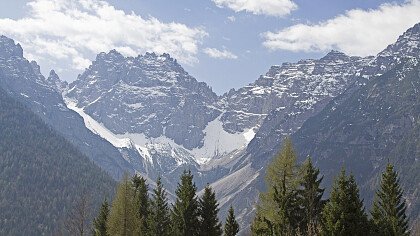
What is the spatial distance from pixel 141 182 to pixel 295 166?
2288 cm

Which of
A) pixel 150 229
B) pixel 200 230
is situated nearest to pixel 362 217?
pixel 200 230

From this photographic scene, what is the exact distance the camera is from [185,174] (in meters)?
59.1

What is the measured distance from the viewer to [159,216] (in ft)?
202

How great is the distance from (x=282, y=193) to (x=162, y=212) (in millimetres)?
17870

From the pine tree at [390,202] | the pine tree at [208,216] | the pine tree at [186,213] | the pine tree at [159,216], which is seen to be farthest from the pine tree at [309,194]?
the pine tree at [159,216]

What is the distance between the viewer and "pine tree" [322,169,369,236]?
40.5 meters

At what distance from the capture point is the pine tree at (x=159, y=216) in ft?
198

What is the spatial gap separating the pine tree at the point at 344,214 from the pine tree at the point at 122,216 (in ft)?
63.4

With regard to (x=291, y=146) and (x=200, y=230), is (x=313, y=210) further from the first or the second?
(x=200, y=230)

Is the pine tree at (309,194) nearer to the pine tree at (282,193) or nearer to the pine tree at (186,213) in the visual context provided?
the pine tree at (282,193)

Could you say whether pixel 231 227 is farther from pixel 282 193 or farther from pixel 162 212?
pixel 282 193

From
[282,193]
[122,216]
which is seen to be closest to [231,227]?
[122,216]

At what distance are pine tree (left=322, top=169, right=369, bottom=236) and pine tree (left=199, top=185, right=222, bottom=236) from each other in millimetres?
17950

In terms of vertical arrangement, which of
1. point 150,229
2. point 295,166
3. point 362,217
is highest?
point 295,166
